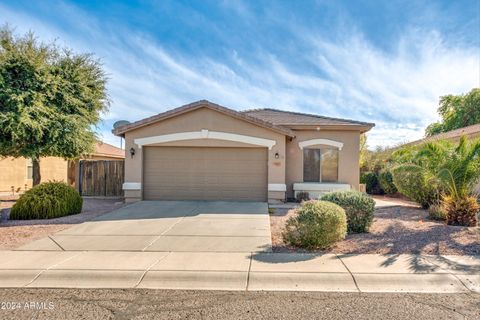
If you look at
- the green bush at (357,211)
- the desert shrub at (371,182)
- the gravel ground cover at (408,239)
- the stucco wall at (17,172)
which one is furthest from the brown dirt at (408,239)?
the stucco wall at (17,172)

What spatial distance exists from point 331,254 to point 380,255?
929mm

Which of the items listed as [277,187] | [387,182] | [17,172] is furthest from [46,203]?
[387,182]

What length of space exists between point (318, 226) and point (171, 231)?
149 inches

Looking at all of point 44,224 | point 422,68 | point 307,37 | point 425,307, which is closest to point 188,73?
point 307,37

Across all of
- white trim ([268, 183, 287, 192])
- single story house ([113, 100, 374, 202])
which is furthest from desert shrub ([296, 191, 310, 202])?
white trim ([268, 183, 287, 192])

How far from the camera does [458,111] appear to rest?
3170 centimetres

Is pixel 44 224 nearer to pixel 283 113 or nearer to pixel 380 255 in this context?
pixel 380 255

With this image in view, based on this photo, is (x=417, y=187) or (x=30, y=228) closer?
(x=30, y=228)

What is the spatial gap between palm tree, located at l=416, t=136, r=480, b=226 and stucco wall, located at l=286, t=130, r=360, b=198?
4931 millimetres

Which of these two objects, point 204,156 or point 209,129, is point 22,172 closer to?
point 204,156

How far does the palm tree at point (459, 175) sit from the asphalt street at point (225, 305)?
4.91m

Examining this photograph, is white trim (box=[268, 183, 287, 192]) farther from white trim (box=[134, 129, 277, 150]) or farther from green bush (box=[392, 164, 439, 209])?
green bush (box=[392, 164, 439, 209])

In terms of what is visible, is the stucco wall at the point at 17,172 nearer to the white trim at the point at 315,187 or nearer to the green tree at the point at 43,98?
the green tree at the point at 43,98

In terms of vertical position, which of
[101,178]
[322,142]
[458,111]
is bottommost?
[101,178]
